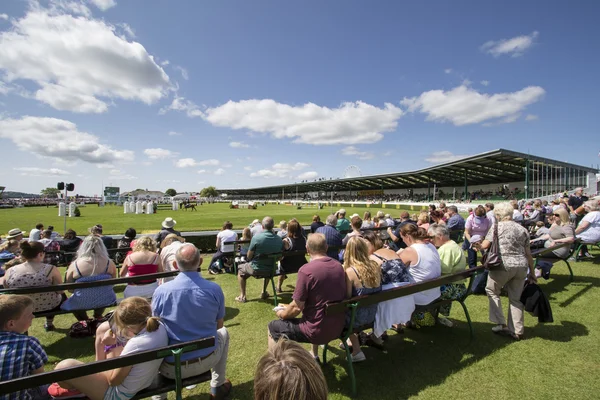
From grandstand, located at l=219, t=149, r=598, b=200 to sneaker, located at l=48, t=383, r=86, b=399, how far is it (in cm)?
3449

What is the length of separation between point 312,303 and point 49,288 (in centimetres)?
320

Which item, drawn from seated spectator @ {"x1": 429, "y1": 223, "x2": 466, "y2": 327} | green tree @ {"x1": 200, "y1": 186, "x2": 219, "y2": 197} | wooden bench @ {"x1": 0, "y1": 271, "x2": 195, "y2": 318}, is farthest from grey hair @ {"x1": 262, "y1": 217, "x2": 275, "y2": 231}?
green tree @ {"x1": 200, "y1": 186, "x2": 219, "y2": 197}

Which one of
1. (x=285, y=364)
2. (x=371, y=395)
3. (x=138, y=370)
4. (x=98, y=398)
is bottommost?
(x=371, y=395)

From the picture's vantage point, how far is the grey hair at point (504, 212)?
3.96 meters

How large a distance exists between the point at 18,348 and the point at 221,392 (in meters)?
1.59

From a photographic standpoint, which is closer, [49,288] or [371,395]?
[371,395]

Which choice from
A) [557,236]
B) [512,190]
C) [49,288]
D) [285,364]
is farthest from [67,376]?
[512,190]

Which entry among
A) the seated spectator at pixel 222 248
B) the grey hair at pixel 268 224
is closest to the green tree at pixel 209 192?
the seated spectator at pixel 222 248

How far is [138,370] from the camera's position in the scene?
7.09 ft

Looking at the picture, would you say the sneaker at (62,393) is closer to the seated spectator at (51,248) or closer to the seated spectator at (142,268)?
the seated spectator at (142,268)

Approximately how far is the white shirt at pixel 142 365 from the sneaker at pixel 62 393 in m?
0.29

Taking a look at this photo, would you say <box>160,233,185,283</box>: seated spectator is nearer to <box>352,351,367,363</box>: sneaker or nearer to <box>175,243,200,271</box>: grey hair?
<box>175,243,200,271</box>: grey hair

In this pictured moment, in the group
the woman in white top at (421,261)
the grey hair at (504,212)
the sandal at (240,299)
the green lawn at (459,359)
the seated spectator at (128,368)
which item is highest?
the grey hair at (504,212)

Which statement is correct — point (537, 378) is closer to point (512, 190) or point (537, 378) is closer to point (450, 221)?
point (450, 221)
